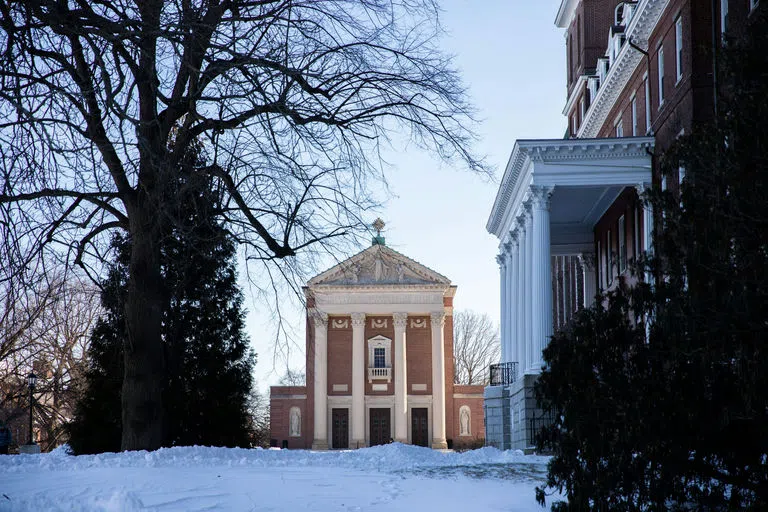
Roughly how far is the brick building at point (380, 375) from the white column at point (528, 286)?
30.4m

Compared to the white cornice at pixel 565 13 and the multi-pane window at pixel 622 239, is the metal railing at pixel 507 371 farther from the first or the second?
the white cornice at pixel 565 13

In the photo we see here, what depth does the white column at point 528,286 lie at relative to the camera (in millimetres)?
31502

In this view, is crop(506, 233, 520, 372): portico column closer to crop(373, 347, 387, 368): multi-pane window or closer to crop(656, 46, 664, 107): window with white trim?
crop(656, 46, 664, 107): window with white trim

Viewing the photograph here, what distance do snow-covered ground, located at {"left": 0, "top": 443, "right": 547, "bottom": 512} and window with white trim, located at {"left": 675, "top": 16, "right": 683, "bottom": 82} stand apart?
46.5ft

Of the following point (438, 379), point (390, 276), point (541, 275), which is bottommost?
point (438, 379)

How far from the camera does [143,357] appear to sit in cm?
1647

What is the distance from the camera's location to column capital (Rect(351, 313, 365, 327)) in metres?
63.3

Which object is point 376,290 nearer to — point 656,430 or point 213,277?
point 213,277

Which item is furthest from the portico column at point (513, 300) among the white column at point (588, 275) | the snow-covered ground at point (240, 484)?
the snow-covered ground at point (240, 484)

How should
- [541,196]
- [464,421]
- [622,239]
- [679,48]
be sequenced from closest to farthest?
[679,48], [541,196], [622,239], [464,421]

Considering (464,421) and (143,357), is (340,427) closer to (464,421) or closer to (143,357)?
(464,421)

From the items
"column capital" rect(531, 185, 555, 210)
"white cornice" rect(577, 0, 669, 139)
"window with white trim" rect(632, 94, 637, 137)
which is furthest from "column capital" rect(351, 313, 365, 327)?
"column capital" rect(531, 185, 555, 210)

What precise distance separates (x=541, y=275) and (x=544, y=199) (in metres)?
2.44

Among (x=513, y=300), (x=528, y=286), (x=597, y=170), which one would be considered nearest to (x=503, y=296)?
(x=513, y=300)
